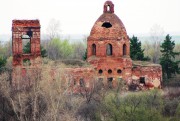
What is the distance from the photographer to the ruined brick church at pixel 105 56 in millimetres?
32469

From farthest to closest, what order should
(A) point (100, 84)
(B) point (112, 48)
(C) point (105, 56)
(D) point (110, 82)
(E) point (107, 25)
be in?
(E) point (107, 25) < (B) point (112, 48) < (C) point (105, 56) < (D) point (110, 82) < (A) point (100, 84)

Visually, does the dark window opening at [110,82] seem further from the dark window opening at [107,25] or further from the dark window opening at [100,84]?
the dark window opening at [107,25]

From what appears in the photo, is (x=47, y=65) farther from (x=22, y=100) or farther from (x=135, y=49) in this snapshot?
(x=135, y=49)

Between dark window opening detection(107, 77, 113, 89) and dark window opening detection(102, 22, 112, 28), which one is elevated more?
dark window opening detection(102, 22, 112, 28)

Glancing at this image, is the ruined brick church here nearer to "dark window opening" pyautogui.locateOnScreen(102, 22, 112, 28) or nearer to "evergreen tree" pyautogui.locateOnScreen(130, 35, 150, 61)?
"dark window opening" pyautogui.locateOnScreen(102, 22, 112, 28)

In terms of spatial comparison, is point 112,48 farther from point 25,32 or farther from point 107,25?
point 25,32

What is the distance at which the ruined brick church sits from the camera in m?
32.5

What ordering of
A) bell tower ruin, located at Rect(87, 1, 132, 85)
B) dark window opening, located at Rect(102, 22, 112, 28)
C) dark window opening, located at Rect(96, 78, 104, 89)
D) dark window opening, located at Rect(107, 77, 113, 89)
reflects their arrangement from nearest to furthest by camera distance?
dark window opening, located at Rect(96, 78, 104, 89)
dark window opening, located at Rect(107, 77, 113, 89)
bell tower ruin, located at Rect(87, 1, 132, 85)
dark window opening, located at Rect(102, 22, 112, 28)

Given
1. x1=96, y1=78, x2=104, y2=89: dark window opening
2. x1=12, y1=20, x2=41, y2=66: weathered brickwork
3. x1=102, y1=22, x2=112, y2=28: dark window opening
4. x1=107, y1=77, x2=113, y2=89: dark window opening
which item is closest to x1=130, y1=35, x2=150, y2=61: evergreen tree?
x1=102, y1=22, x2=112, y2=28: dark window opening

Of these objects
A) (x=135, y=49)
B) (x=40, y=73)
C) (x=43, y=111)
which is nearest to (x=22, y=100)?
(x=43, y=111)

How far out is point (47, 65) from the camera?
98.6 feet

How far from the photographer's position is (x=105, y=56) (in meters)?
33.7

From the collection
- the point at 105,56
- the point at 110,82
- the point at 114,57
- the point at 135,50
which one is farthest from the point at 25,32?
the point at 135,50

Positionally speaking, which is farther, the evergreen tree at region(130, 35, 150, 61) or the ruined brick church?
the evergreen tree at region(130, 35, 150, 61)
